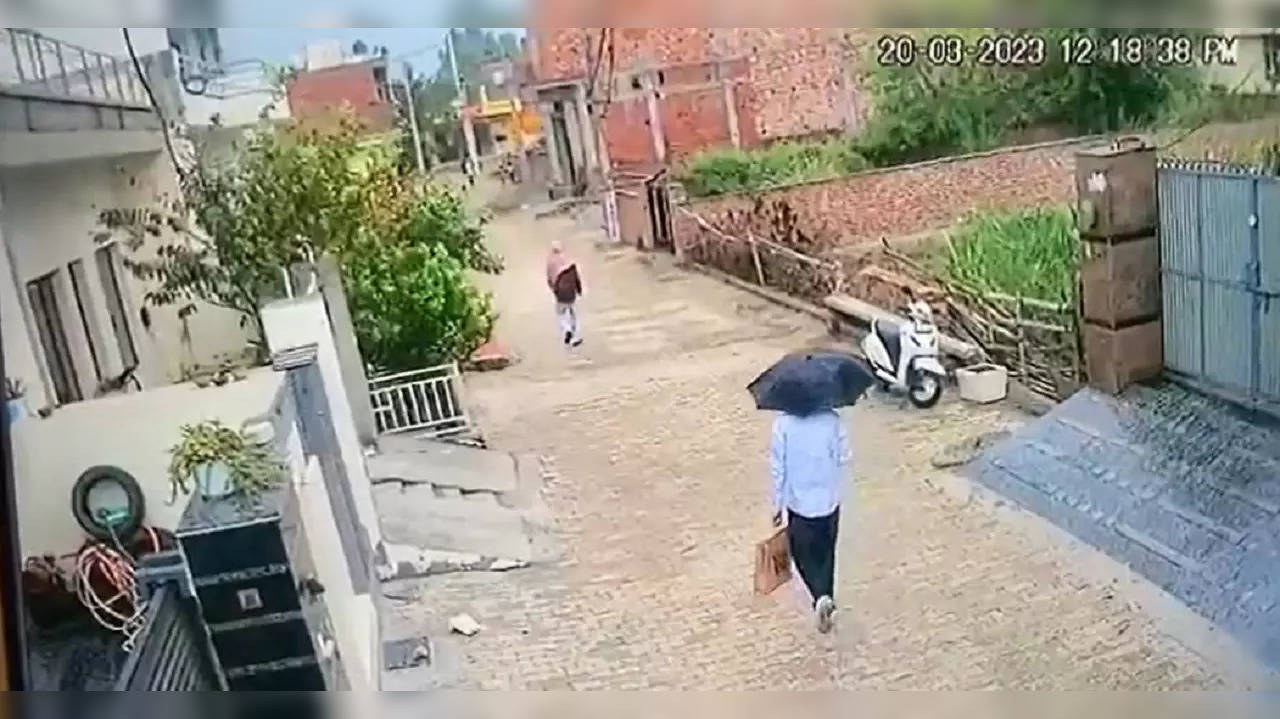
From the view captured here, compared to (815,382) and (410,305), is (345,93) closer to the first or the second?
(410,305)

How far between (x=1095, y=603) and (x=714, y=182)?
2.38ft

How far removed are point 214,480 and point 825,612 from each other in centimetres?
83

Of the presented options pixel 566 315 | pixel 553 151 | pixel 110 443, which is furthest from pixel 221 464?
pixel 553 151

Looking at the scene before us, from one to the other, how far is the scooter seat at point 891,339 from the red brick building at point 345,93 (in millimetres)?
687

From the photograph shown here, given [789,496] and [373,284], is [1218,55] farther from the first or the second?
[373,284]

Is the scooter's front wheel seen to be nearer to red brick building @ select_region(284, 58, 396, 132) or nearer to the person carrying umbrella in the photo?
the person carrying umbrella

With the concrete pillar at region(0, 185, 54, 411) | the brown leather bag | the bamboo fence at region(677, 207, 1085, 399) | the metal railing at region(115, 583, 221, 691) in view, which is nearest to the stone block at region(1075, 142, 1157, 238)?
the bamboo fence at region(677, 207, 1085, 399)

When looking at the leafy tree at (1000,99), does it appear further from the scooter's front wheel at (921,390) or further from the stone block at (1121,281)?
the scooter's front wheel at (921,390)

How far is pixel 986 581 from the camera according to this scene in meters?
1.91

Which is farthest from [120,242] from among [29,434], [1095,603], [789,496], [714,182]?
[1095,603]

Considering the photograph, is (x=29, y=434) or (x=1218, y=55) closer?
(x=1218, y=55)

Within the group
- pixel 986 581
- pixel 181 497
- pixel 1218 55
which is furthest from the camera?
pixel 181 497

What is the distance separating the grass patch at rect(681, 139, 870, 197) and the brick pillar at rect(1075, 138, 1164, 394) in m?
0.29

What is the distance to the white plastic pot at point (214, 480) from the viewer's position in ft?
6.57
